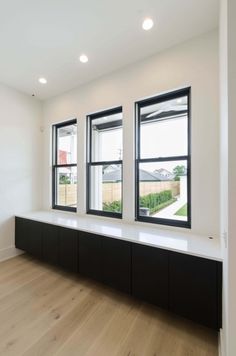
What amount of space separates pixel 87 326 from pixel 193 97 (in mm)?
2857

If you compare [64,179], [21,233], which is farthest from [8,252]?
[64,179]

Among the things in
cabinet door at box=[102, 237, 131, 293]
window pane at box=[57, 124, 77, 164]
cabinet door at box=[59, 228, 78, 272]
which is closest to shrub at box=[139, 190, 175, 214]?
cabinet door at box=[102, 237, 131, 293]

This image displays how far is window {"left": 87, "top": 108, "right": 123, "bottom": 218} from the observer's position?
10.3 ft

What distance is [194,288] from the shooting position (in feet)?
5.64

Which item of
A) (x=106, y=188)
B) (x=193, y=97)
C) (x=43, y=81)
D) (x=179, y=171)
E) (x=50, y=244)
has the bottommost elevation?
(x=50, y=244)

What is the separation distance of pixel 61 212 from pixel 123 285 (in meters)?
2.07

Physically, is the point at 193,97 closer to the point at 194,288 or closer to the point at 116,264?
the point at 194,288

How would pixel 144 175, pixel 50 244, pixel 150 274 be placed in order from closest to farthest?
pixel 150 274
pixel 144 175
pixel 50 244

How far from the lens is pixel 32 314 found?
2.00m

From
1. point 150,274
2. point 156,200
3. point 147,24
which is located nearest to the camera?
point 150,274

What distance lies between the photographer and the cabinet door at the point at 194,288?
1633 mm

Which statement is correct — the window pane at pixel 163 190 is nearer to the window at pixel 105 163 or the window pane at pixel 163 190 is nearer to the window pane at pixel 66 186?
the window at pixel 105 163

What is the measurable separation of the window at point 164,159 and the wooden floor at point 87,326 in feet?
3.66

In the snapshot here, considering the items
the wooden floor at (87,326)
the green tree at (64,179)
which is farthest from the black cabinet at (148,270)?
the green tree at (64,179)
